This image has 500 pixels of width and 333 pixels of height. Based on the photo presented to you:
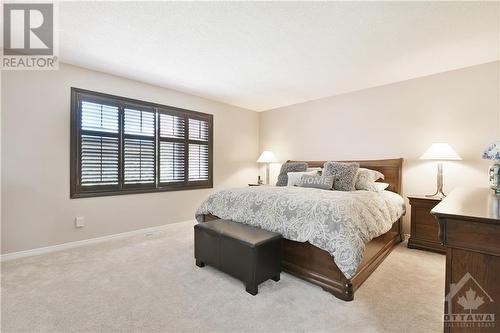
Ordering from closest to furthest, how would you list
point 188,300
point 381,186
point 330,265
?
point 188,300
point 330,265
point 381,186

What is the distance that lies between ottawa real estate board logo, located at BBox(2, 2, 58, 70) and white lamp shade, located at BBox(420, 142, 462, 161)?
14.4 feet

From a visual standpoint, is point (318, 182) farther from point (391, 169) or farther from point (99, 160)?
point (99, 160)

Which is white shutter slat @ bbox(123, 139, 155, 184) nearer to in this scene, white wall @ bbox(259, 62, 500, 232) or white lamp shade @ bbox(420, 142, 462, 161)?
white wall @ bbox(259, 62, 500, 232)

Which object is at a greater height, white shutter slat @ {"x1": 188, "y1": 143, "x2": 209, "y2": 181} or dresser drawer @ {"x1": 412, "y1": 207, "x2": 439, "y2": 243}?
white shutter slat @ {"x1": 188, "y1": 143, "x2": 209, "y2": 181}

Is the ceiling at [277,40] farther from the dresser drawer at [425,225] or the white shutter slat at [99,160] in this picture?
the dresser drawer at [425,225]

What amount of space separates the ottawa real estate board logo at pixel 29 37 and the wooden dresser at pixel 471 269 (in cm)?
325

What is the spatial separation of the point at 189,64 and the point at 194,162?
1932mm

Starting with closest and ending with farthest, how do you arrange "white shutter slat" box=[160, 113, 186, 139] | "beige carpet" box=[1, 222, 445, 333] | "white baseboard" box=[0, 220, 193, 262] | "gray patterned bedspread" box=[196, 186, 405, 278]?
"beige carpet" box=[1, 222, 445, 333]
"gray patterned bedspread" box=[196, 186, 405, 278]
"white baseboard" box=[0, 220, 193, 262]
"white shutter slat" box=[160, 113, 186, 139]

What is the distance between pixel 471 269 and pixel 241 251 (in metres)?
1.50

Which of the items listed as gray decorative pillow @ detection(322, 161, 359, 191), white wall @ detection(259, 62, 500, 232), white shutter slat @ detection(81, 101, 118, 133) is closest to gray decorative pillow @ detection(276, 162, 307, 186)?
white wall @ detection(259, 62, 500, 232)

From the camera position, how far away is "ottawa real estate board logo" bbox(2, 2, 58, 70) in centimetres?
204

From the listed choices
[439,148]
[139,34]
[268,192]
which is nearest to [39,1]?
[139,34]

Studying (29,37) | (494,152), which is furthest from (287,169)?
(29,37)

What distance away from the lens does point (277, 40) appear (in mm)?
2432
